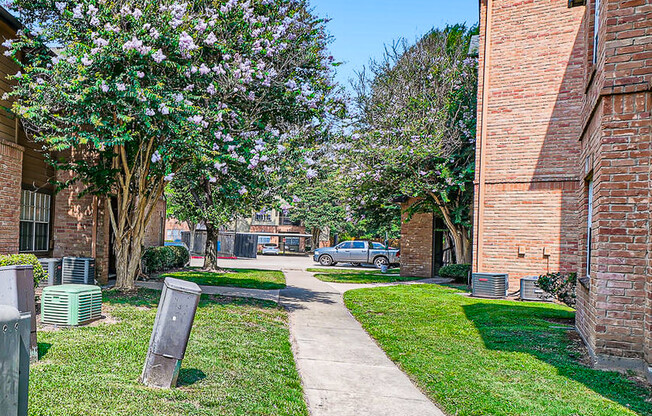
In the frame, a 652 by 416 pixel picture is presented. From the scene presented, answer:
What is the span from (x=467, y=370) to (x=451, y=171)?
13.8 m

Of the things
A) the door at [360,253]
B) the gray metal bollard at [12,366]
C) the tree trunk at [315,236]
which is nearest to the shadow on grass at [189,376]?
the gray metal bollard at [12,366]

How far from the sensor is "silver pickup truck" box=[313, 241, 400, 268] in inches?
1201

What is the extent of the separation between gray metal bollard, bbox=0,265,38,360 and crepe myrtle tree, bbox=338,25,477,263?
47.8ft

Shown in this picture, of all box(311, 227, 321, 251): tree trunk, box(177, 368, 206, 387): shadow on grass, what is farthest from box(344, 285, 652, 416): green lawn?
box(311, 227, 321, 251): tree trunk

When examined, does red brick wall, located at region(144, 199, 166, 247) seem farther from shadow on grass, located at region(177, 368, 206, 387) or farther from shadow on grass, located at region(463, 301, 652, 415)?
shadow on grass, located at region(177, 368, 206, 387)

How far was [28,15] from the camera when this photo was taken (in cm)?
1082

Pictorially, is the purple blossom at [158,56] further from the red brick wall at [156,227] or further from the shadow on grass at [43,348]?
the red brick wall at [156,227]

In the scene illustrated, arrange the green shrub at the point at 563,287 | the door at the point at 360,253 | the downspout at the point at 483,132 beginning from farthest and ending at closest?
1. the door at the point at 360,253
2. the downspout at the point at 483,132
3. the green shrub at the point at 563,287

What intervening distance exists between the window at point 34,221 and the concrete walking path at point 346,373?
6940 millimetres

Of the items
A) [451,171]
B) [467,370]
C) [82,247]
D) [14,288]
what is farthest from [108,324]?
[451,171]

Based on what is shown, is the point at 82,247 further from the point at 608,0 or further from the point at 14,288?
the point at 608,0

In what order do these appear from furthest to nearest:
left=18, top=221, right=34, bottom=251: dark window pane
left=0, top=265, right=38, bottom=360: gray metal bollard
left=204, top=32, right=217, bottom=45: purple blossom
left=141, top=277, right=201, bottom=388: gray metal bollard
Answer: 1. left=18, top=221, right=34, bottom=251: dark window pane
2. left=204, top=32, right=217, bottom=45: purple blossom
3. left=0, top=265, right=38, bottom=360: gray metal bollard
4. left=141, top=277, right=201, bottom=388: gray metal bollard

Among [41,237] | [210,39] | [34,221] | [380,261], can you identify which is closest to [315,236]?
[380,261]

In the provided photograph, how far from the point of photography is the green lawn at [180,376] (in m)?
4.32
